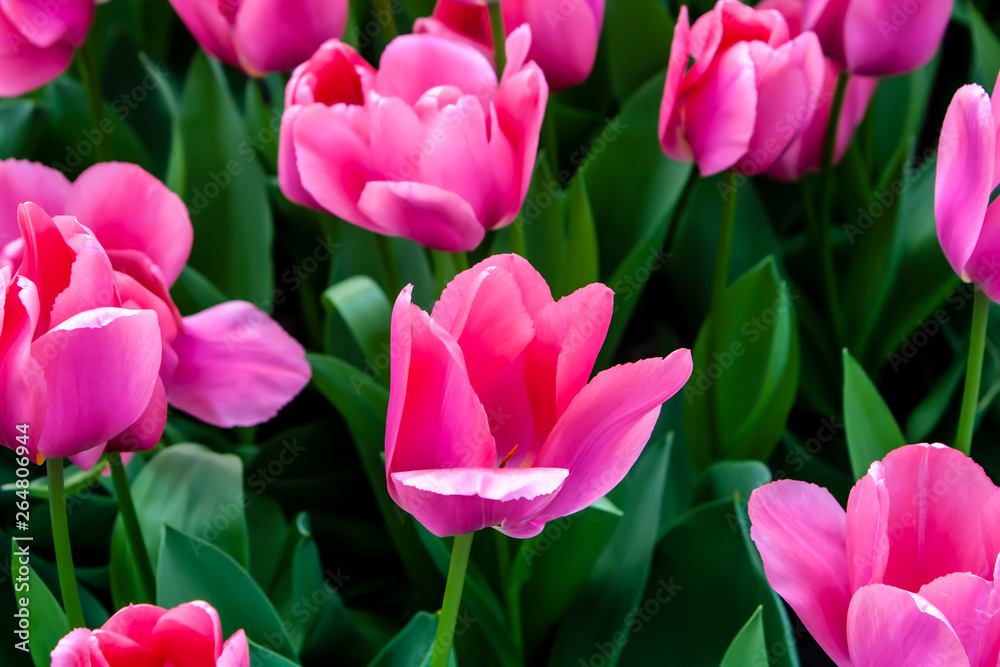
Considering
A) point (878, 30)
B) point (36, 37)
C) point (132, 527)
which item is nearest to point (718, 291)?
point (878, 30)

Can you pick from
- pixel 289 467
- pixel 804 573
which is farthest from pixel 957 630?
pixel 289 467

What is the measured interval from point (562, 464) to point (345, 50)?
40 centimetres

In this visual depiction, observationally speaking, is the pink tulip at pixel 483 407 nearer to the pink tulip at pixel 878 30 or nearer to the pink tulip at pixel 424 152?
the pink tulip at pixel 424 152

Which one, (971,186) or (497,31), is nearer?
(971,186)

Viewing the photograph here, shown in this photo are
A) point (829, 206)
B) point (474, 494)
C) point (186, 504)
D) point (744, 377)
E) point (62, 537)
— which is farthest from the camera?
point (829, 206)

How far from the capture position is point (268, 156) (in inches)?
40.3

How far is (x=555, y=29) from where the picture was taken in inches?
28.3

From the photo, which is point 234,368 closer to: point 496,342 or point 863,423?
point 496,342

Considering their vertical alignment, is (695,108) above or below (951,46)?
above

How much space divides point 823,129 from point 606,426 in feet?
2.07

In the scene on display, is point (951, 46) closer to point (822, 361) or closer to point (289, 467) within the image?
point (822, 361)

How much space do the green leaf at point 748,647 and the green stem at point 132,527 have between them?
1.08 ft

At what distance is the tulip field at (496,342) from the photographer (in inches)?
14.6

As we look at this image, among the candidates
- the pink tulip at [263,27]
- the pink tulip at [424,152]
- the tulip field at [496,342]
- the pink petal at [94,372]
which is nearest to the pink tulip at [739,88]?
the tulip field at [496,342]
